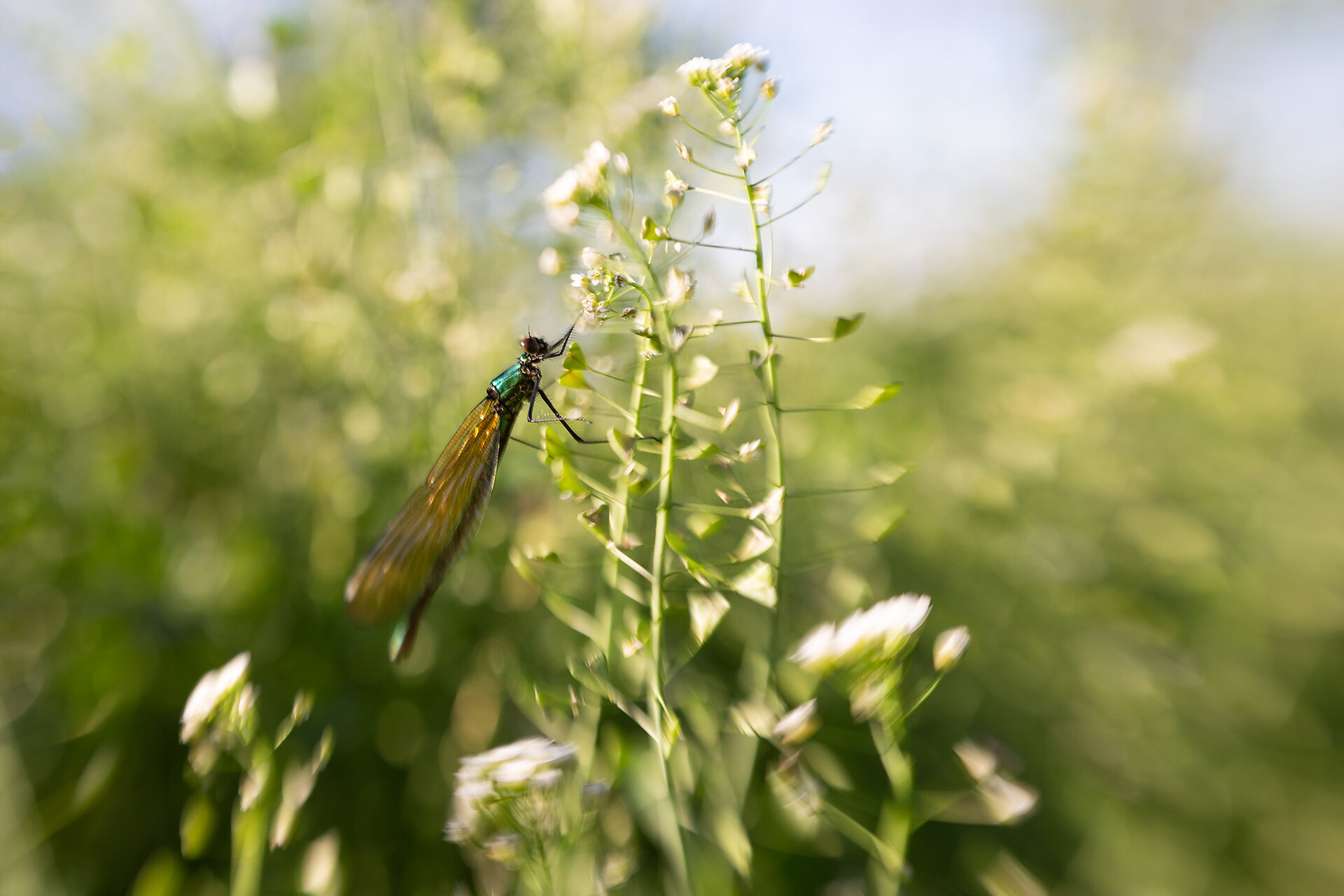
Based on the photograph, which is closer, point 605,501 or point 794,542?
point 605,501

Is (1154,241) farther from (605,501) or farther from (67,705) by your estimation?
(67,705)

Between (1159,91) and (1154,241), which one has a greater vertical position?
(1159,91)

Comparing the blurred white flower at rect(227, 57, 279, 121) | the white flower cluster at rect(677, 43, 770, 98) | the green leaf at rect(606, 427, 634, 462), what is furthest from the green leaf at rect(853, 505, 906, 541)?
the blurred white flower at rect(227, 57, 279, 121)

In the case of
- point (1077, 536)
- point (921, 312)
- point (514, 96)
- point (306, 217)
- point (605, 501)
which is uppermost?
point (514, 96)

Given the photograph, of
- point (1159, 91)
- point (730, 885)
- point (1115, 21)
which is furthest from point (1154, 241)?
point (730, 885)

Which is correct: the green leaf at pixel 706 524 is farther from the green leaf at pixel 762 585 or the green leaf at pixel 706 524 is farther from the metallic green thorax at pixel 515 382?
the metallic green thorax at pixel 515 382

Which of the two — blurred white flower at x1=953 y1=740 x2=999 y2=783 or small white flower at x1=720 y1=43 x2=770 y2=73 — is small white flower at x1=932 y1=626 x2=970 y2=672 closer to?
blurred white flower at x1=953 y1=740 x2=999 y2=783

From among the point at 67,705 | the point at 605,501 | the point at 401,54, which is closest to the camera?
the point at 605,501

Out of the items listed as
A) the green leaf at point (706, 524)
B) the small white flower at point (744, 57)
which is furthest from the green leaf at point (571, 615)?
the small white flower at point (744, 57)
